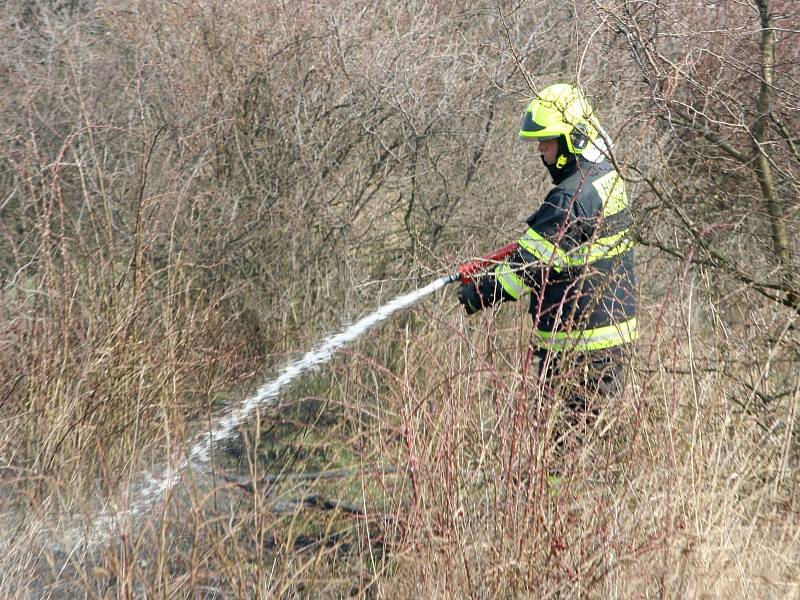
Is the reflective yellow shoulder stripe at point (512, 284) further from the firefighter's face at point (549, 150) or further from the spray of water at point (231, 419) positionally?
the firefighter's face at point (549, 150)

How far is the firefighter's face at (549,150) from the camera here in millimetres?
4723

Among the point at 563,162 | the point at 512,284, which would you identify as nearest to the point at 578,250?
the point at 512,284

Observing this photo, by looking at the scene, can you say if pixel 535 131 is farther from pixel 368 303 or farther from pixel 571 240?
pixel 368 303

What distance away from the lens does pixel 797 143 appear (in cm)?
467

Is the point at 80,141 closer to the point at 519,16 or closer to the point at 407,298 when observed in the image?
the point at 407,298

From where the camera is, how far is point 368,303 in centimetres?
744

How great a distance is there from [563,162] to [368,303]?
2968 mm

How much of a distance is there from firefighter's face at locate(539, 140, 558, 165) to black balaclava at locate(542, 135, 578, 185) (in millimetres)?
17

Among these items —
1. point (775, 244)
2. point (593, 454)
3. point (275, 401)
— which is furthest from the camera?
point (275, 401)

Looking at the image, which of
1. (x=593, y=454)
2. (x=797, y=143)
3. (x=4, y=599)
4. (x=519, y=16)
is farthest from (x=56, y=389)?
(x=519, y=16)

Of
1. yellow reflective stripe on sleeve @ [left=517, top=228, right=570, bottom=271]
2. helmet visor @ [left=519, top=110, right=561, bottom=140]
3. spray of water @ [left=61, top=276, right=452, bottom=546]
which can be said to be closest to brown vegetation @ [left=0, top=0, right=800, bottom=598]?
spray of water @ [left=61, top=276, right=452, bottom=546]

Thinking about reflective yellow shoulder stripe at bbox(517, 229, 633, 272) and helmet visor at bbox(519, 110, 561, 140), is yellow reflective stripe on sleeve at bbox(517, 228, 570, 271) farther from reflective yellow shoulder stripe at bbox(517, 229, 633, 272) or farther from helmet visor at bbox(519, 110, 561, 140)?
helmet visor at bbox(519, 110, 561, 140)

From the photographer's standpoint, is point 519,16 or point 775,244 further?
point 519,16

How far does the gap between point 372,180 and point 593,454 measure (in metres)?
4.19
